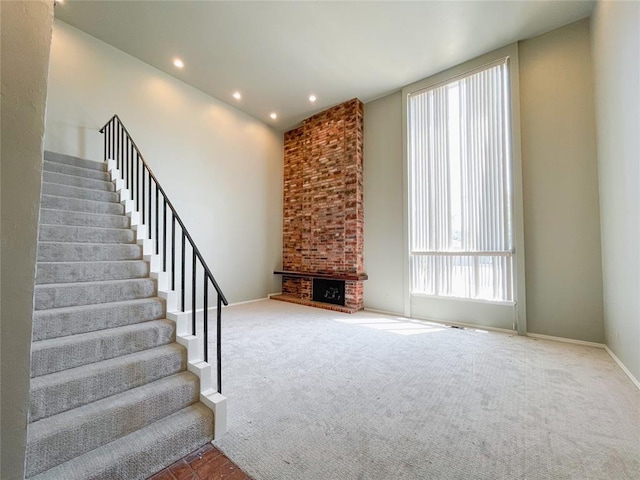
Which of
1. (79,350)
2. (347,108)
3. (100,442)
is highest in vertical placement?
(347,108)

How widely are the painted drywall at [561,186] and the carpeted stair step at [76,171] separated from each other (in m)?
5.79

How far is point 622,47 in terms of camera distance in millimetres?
2506

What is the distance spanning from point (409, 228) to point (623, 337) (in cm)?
282

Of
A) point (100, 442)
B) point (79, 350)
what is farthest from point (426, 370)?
point (79, 350)

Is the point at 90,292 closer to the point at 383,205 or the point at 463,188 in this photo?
the point at 383,205

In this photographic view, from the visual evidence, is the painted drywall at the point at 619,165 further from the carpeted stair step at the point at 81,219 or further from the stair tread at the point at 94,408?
the carpeted stair step at the point at 81,219

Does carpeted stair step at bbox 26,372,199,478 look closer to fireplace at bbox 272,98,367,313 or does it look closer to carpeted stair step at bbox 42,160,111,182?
carpeted stair step at bbox 42,160,111,182

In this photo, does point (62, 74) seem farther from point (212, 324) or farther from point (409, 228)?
point (409, 228)

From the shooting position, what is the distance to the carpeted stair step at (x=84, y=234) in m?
2.44

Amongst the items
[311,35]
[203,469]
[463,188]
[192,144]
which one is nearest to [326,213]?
[463,188]

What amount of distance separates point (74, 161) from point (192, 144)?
187 cm

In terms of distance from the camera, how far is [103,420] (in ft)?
4.64

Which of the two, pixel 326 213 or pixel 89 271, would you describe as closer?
pixel 89 271

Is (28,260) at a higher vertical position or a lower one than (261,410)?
higher
